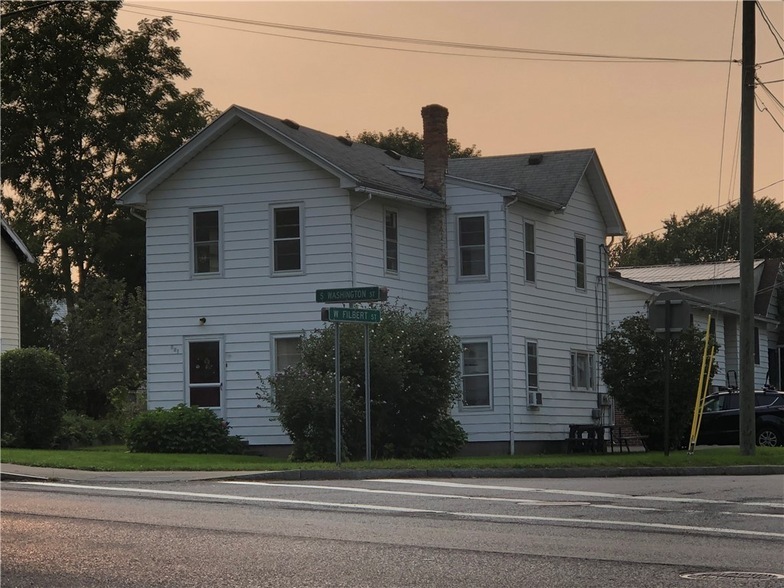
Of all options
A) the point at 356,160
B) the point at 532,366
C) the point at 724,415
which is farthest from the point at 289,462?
the point at 724,415

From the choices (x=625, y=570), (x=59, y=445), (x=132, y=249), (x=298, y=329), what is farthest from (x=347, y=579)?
(x=132, y=249)

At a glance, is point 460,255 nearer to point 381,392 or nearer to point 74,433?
point 381,392

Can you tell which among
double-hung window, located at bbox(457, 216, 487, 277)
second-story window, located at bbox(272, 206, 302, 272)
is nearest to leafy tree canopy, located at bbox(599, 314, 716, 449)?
double-hung window, located at bbox(457, 216, 487, 277)

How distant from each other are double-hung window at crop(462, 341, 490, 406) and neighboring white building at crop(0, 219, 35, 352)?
15095 mm

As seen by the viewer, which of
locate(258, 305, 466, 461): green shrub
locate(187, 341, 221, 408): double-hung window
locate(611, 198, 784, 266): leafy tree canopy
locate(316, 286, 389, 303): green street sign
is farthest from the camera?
locate(611, 198, 784, 266): leafy tree canopy

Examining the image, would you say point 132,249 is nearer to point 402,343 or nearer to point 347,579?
point 402,343

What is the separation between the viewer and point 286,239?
32188 millimetres

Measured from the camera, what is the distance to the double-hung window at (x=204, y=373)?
32531 millimetres

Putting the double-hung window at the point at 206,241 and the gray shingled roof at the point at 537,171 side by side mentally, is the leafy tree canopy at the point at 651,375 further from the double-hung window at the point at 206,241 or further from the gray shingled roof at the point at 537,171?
the double-hung window at the point at 206,241

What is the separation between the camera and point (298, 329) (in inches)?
1252

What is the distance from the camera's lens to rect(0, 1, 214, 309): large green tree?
51.0 m

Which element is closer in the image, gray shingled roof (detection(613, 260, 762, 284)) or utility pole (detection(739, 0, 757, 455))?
utility pole (detection(739, 0, 757, 455))

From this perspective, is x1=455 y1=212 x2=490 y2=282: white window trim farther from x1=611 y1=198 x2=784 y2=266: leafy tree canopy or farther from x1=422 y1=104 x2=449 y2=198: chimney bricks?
x1=611 y1=198 x2=784 y2=266: leafy tree canopy

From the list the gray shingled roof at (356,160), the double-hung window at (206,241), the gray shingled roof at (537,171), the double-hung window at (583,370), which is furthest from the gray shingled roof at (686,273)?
the double-hung window at (206,241)
